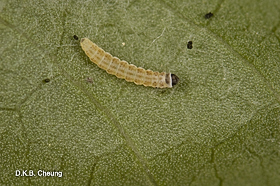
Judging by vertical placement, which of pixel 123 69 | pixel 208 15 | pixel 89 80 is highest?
pixel 208 15

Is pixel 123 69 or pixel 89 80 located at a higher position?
pixel 123 69

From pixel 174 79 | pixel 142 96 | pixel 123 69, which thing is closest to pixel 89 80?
pixel 123 69

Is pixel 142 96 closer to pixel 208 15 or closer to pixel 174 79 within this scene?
pixel 174 79

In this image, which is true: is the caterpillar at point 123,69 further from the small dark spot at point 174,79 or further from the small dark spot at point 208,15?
the small dark spot at point 208,15

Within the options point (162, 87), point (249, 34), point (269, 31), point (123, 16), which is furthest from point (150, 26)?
point (269, 31)

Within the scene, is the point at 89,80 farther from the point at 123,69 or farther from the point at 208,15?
the point at 208,15

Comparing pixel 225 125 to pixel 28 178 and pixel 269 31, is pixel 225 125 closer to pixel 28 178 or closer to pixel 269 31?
pixel 269 31

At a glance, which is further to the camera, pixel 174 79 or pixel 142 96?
pixel 142 96
